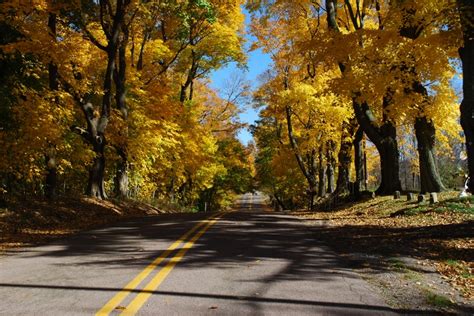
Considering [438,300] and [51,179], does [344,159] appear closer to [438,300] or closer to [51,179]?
[51,179]

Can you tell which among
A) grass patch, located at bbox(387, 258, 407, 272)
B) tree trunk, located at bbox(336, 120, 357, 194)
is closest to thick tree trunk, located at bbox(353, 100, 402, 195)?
tree trunk, located at bbox(336, 120, 357, 194)

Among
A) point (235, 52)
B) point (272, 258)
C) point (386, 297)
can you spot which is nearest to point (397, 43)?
point (272, 258)

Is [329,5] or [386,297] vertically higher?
[329,5]

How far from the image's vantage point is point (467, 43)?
9.66m

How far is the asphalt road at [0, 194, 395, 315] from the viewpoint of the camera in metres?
5.05

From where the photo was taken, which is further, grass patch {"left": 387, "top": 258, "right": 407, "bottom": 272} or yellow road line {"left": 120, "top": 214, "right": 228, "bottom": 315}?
grass patch {"left": 387, "top": 258, "right": 407, "bottom": 272}

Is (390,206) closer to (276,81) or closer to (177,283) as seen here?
(177,283)

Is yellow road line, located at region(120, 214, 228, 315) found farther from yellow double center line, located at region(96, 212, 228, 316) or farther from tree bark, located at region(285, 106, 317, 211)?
tree bark, located at region(285, 106, 317, 211)

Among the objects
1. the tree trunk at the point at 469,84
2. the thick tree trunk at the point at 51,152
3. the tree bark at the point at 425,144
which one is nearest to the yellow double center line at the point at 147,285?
the tree trunk at the point at 469,84

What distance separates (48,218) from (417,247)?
443 inches

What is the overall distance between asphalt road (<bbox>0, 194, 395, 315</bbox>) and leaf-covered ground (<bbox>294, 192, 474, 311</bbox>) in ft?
2.01

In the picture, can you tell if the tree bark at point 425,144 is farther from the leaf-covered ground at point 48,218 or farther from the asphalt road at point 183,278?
the leaf-covered ground at point 48,218

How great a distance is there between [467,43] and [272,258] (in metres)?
6.43

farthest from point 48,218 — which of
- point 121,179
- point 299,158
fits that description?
point 299,158
